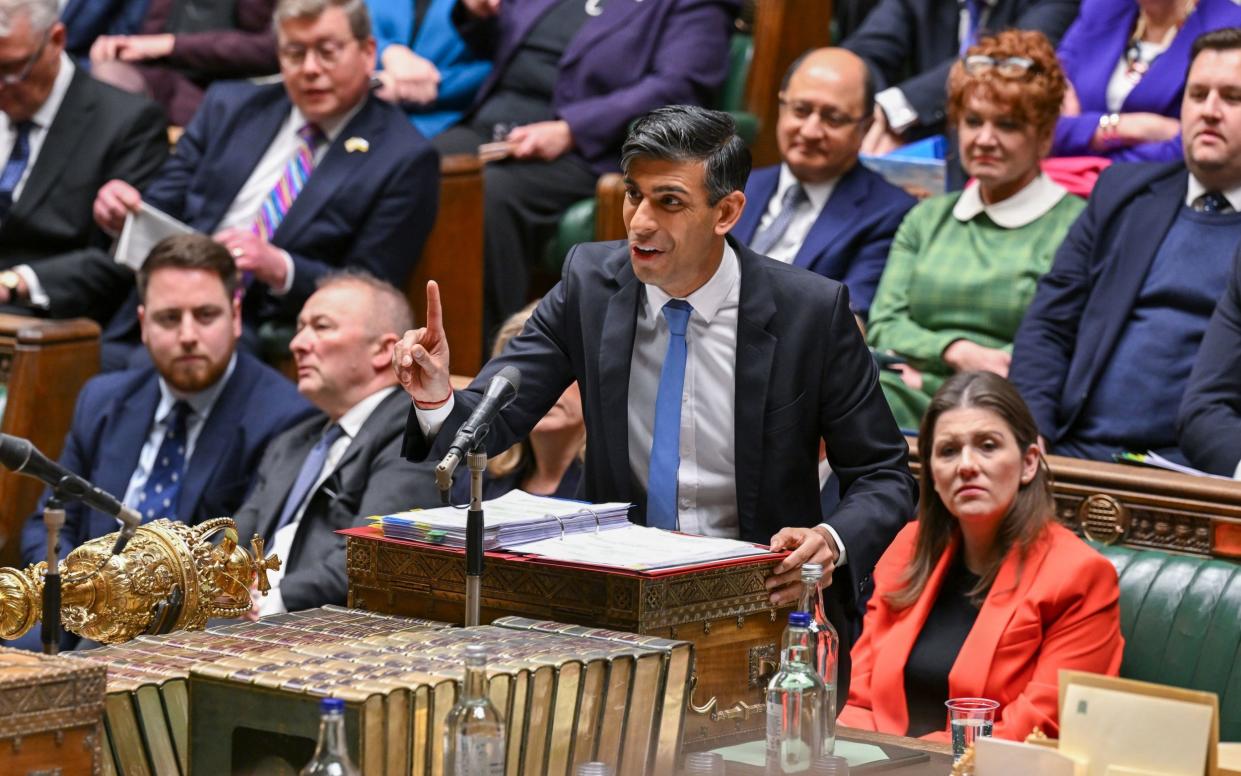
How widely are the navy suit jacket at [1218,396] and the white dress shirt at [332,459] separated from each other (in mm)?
1698

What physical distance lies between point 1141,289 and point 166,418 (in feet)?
7.36

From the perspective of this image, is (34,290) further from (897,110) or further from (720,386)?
(720,386)

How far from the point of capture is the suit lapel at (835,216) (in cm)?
470

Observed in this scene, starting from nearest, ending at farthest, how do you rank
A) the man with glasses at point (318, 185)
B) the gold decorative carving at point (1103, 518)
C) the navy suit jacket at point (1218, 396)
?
the gold decorative carving at point (1103, 518), the navy suit jacket at point (1218, 396), the man with glasses at point (318, 185)

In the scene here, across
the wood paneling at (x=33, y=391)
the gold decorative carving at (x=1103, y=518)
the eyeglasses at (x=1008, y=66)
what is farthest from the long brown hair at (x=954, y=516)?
the wood paneling at (x=33, y=391)

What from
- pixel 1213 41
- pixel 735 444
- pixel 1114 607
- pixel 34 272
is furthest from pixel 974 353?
pixel 34 272

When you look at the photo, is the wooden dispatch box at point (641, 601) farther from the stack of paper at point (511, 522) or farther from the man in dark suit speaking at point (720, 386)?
the man in dark suit speaking at point (720, 386)

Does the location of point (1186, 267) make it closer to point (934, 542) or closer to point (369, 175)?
point (934, 542)

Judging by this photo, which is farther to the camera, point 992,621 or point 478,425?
point 992,621

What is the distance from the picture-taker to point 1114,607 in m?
3.32

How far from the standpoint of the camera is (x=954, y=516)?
3.53 metres

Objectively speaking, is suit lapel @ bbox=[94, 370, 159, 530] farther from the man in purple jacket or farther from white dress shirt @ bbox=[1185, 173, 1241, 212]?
white dress shirt @ bbox=[1185, 173, 1241, 212]

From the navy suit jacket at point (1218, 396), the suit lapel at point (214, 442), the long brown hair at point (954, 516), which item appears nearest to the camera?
the long brown hair at point (954, 516)

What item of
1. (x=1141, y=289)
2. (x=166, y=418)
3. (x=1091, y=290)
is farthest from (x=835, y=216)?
(x=166, y=418)
